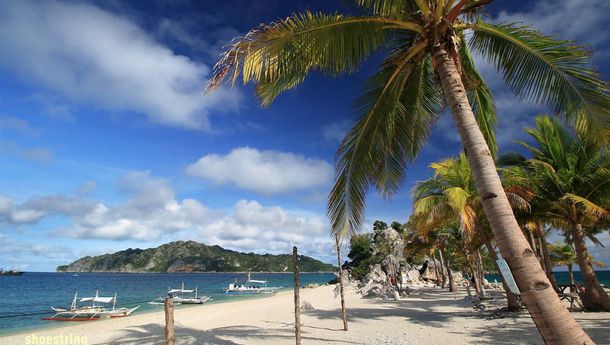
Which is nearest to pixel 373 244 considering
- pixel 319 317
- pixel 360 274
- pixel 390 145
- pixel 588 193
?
pixel 360 274

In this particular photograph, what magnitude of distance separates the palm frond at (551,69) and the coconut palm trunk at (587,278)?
9.82m

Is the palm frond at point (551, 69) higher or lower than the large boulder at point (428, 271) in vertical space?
higher

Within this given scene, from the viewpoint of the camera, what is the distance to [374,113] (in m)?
6.98

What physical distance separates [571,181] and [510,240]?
1142 centimetres

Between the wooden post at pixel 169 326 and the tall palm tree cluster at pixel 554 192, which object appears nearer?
the wooden post at pixel 169 326

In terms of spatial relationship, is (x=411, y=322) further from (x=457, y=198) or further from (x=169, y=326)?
(x=169, y=326)

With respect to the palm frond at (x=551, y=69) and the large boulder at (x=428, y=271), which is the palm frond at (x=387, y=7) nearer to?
the palm frond at (x=551, y=69)

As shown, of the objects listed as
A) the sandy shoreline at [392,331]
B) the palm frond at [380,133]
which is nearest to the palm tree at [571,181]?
the sandy shoreline at [392,331]

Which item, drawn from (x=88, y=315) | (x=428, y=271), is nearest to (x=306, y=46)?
(x=88, y=315)

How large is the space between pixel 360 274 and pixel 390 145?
5082cm

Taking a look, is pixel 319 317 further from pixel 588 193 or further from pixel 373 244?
pixel 373 244

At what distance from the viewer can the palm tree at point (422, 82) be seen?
12.7ft

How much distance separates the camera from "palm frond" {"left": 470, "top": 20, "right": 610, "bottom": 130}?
512cm

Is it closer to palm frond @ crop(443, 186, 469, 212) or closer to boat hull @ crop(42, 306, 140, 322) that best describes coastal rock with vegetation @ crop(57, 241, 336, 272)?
boat hull @ crop(42, 306, 140, 322)
